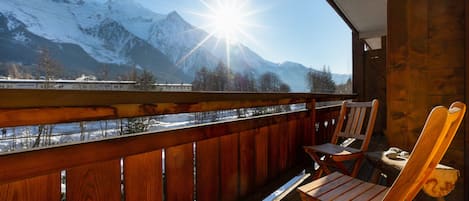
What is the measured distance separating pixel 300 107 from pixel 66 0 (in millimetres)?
79320

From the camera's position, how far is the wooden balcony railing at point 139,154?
87 centimetres

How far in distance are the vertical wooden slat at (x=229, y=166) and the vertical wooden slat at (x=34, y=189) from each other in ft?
3.33

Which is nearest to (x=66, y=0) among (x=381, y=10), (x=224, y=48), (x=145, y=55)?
(x=145, y=55)

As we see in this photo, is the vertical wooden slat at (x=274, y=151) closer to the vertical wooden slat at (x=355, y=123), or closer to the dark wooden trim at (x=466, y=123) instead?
the vertical wooden slat at (x=355, y=123)

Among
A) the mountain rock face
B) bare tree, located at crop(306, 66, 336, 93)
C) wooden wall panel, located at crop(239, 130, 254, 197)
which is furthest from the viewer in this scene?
the mountain rock face

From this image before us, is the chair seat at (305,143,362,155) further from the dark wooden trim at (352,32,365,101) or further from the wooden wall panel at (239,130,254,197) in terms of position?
the dark wooden trim at (352,32,365,101)

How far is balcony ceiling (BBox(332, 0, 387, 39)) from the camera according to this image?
4.15 m

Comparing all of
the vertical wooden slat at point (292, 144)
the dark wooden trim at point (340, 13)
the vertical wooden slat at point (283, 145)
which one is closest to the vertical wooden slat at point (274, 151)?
the vertical wooden slat at point (283, 145)

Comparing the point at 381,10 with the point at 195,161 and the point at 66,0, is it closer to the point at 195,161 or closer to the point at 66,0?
the point at 195,161

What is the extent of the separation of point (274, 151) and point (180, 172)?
1.23m

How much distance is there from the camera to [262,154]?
7.63 ft

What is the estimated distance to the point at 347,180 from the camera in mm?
1720

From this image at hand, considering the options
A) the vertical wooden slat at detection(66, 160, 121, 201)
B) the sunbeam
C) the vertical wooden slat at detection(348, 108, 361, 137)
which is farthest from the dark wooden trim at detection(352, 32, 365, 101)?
the sunbeam

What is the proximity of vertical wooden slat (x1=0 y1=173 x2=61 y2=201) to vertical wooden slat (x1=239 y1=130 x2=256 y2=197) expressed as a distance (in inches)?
49.5
